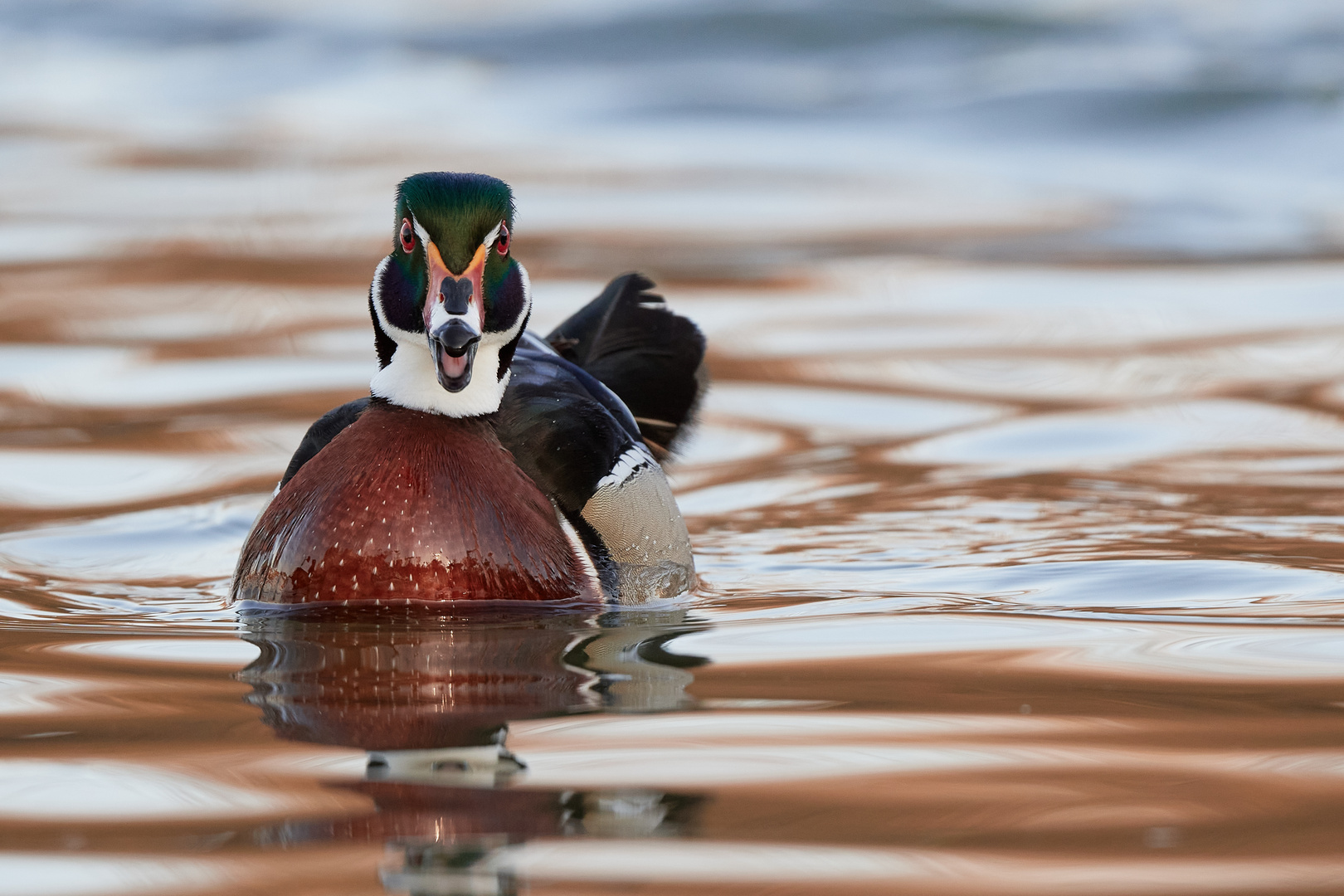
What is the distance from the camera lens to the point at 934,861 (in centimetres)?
310

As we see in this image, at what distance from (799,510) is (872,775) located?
11.4ft

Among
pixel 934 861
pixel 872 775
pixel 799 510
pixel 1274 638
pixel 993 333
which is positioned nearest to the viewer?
pixel 934 861

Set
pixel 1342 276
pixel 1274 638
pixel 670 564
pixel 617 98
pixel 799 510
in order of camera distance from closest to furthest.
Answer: pixel 1274 638 → pixel 670 564 → pixel 799 510 → pixel 1342 276 → pixel 617 98

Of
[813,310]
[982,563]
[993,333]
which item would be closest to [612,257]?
[813,310]

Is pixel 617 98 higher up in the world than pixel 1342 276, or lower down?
higher up

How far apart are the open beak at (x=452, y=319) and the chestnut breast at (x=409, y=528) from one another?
26cm

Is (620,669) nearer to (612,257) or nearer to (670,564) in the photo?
(670,564)

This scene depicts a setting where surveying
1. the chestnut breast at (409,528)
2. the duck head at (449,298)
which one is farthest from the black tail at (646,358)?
the chestnut breast at (409,528)

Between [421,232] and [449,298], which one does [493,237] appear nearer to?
[421,232]

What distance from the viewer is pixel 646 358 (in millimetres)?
6598

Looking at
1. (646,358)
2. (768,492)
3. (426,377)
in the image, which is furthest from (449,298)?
(768,492)

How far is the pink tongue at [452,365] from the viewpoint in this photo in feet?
15.9

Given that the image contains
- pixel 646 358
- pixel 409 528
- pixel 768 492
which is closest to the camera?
pixel 409 528

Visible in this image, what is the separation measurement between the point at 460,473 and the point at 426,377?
0.30m
